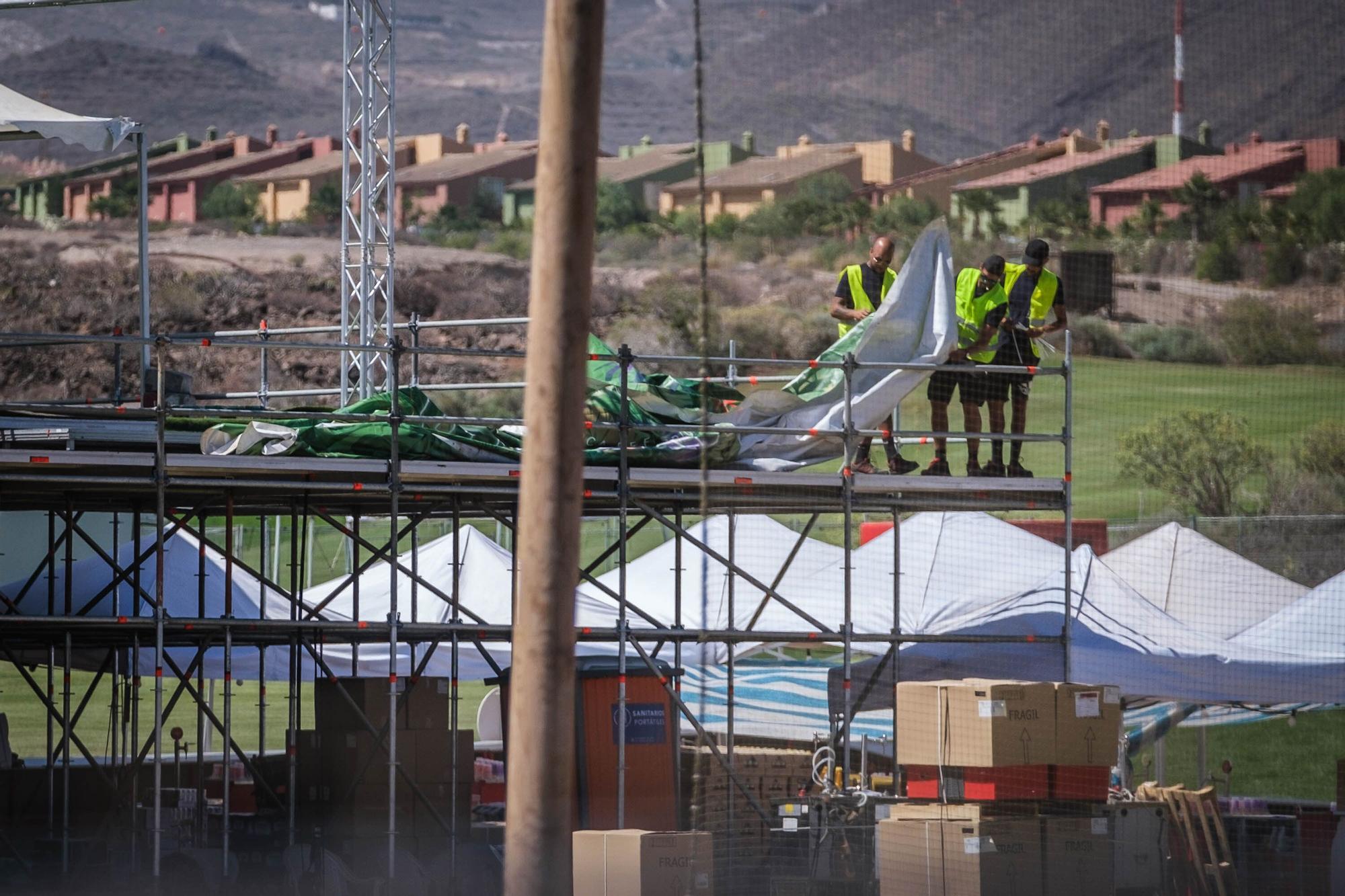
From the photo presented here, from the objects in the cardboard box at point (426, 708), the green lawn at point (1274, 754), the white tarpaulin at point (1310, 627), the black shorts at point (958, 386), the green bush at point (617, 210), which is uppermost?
the green bush at point (617, 210)

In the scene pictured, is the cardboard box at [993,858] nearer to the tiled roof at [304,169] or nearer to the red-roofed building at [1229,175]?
the red-roofed building at [1229,175]

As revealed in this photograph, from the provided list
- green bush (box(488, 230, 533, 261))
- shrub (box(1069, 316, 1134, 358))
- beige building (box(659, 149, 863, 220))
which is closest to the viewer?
shrub (box(1069, 316, 1134, 358))

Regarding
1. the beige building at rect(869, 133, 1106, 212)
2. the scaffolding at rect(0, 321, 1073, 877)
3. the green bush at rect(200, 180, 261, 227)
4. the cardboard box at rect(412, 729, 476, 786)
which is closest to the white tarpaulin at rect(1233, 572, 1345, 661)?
the scaffolding at rect(0, 321, 1073, 877)

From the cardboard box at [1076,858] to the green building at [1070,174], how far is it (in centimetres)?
3397

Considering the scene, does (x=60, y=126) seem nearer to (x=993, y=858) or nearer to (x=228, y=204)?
(x=993, y=858)

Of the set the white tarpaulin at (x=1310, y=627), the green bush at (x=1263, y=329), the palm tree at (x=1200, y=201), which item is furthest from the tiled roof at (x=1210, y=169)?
the white tarpaulin at (x=1310, y=627)

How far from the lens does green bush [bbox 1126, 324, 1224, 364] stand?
2335 inches

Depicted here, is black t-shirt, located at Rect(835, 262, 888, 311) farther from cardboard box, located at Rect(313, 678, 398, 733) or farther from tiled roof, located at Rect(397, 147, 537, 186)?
tiled roof, located at Rect(397, 147, 537, 186)

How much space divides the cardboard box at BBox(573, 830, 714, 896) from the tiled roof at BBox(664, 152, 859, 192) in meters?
Result: 53.1

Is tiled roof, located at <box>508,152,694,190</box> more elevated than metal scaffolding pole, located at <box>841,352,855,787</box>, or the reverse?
tiled roof, located at <box>508,152,694,190</box>

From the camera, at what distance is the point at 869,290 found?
42.2ft

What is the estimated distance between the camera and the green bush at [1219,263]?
2137 inches

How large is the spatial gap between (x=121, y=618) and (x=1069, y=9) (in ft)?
130

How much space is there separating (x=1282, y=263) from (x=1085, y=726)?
4626 cm
